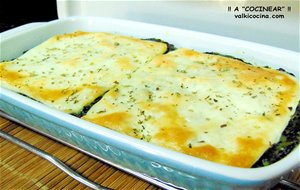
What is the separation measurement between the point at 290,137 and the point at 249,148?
0.34ft

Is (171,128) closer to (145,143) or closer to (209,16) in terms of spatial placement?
(145,143)

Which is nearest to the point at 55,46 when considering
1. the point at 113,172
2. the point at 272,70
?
the point at 113,172

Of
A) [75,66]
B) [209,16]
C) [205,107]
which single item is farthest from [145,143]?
[209,16]

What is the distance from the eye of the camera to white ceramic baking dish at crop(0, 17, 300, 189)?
2.29ft

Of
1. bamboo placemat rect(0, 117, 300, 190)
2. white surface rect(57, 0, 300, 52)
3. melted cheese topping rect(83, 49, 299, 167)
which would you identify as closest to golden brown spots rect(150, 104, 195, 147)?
melted cheese topping rect(83, 49, 299, 167)

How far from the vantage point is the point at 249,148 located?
0.81 meters

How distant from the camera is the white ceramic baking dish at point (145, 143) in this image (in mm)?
697

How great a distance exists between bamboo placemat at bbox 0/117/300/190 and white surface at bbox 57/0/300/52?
0.52m

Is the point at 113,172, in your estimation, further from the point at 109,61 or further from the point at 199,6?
the point at 199,6

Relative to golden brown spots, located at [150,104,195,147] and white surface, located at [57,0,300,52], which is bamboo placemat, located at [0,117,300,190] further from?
white surface, located at [57,0,300,52]

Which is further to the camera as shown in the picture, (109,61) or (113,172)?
(109,61)

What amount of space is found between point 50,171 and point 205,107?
A: 1.33 feet

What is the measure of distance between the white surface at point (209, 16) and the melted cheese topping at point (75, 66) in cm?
20

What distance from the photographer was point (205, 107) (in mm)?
959
